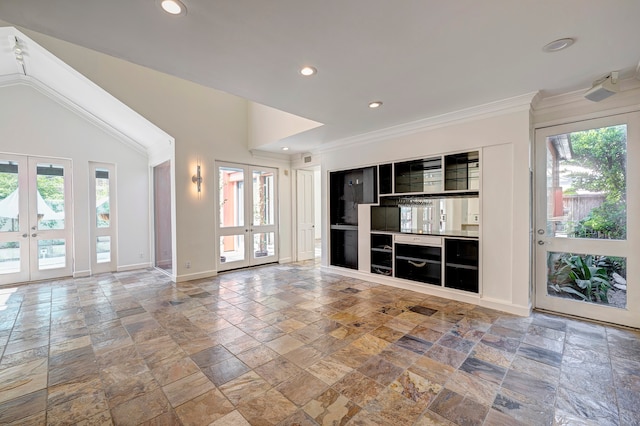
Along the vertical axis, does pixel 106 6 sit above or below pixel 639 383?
above

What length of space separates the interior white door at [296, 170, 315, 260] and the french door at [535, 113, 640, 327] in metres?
4.88

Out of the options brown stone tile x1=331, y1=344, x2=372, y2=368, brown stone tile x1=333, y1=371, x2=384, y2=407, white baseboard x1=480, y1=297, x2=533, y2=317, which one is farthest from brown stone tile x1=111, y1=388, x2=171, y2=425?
white baseboard x1=480, y1=297, x2=533, y2=317

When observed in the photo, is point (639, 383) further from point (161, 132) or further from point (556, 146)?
point (161, 132)

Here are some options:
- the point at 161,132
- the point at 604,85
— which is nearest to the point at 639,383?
the point at 604,85

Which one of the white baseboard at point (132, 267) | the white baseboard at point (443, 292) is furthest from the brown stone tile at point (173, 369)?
the white baseboard at point (132, 267)

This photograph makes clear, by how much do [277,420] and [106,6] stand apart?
2.93 metres

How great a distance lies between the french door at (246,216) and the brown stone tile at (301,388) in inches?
161

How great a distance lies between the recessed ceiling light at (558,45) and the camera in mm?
2209

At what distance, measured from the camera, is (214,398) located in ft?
6.45

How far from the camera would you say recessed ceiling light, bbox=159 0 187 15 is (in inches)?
69.6

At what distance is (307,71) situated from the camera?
2703 millimetres

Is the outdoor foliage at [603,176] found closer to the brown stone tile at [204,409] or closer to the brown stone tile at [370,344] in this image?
the brown stone tile at [370,344]

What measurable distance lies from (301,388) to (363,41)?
9.10 ft

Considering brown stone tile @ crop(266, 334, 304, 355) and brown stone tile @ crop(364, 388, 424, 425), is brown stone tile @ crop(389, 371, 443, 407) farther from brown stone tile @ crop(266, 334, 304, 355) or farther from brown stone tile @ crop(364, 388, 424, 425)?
brown stone tile @ crop(266, 334, 304, 355)
